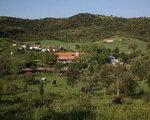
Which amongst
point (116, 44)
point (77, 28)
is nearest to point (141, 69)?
point (116, 44)

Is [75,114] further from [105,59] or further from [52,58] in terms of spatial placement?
[105,59]

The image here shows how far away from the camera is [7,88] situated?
48.4m

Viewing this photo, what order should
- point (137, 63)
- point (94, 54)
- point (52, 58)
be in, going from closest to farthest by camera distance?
point (137, 63) < point (52, 58) < point (94, 54)

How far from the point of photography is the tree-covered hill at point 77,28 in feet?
457

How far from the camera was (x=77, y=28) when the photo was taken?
158125mm

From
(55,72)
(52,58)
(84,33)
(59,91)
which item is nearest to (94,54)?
(52,58)

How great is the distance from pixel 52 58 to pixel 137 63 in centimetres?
2354

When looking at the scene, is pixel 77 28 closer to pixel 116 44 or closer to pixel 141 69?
pixel 116 44

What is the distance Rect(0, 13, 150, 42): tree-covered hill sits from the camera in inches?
5482

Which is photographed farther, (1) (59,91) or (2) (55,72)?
(2) (55,72)

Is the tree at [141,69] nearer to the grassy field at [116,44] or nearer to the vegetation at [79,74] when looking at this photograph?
the vegetation at [79,74]

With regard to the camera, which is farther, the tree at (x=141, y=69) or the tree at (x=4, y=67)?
the tree at (x=4, y=67)

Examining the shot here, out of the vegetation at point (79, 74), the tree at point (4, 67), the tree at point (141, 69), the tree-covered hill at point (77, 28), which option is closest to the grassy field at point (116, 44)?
the vegetation at point (79, 74)

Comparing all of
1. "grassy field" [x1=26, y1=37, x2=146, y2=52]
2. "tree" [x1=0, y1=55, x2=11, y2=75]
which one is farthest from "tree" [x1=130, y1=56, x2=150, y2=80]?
"grassy field" [x1=26, y1=37, x2=146, y2=52]
